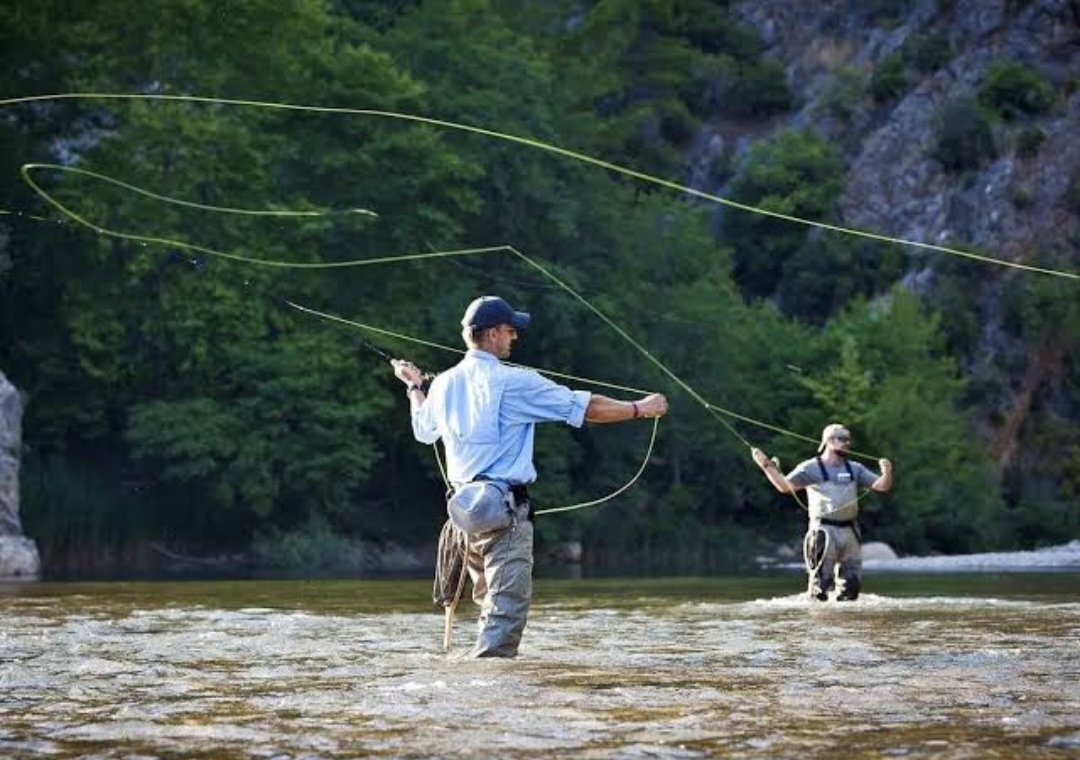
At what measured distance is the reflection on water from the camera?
7875mm

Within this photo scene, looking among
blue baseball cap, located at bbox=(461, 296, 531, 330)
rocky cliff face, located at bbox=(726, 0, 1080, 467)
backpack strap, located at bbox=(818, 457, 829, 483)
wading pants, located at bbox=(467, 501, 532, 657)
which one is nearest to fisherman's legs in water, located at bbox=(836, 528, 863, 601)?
backpack strap, located at bbox=(818, 457, 829, 483)

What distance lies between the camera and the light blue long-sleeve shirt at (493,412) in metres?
11.5

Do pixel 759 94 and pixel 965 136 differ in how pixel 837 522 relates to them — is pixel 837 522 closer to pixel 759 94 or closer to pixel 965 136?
pixel 965 136

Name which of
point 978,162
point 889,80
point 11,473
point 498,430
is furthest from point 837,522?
point 889,80

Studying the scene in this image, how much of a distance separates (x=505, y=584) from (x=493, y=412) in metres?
0.95

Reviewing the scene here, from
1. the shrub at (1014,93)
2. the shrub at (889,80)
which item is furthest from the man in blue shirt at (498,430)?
the shrub at (889,80)

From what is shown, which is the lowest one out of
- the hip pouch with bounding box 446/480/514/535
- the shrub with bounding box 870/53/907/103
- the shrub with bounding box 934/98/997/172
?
the hip pouch with bounding box 446/480/514/535

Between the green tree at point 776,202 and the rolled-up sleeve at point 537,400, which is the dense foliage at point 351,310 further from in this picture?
the rolled-up sleeve at point 537,400

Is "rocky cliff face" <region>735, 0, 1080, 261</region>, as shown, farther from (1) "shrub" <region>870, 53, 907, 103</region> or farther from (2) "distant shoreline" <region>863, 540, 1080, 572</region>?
(2) "distant shoreline" <region>863, 540, 1080, 572</region>

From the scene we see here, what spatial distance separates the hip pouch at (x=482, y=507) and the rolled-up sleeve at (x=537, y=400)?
1.33ft

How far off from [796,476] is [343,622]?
5291mm

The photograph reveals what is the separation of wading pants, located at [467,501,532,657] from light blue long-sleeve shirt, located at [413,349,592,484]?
287mm

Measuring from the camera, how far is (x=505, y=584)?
38.4 ft

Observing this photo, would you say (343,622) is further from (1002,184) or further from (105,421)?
(1002,184)
